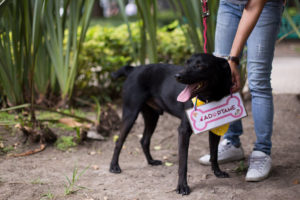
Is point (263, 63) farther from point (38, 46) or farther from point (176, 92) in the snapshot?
point (38, 46)

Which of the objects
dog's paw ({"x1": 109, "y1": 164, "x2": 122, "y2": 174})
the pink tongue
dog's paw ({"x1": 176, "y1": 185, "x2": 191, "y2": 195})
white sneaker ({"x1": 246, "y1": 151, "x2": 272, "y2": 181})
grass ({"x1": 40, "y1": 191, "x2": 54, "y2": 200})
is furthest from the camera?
dog's paw ({"x1": 109, "y1": 164, "x2": 122, "y2": 174})

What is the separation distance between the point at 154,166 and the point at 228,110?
1018 millimetres

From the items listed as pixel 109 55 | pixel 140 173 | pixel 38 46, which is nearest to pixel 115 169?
pixel 140 173

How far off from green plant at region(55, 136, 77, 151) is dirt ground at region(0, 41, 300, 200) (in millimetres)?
58

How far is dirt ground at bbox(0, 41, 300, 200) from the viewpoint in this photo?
242 centimetres

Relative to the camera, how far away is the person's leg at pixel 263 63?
8.30ft

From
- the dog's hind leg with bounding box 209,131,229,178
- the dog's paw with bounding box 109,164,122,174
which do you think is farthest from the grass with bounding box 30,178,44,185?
the dog's hind leg with bounding box 209,131,229,178

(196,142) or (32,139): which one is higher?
(32,139)

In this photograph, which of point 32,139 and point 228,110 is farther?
point 32,139

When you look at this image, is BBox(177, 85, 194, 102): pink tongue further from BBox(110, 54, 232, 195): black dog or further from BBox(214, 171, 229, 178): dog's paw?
BBox(214, 171, 229, 178): dog's paw

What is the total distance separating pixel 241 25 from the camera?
2377 millimetres

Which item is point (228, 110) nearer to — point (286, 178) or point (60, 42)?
point (286, 178)

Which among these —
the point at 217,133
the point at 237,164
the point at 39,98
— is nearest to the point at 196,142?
the point at 237,164

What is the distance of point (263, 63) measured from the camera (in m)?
2.58
